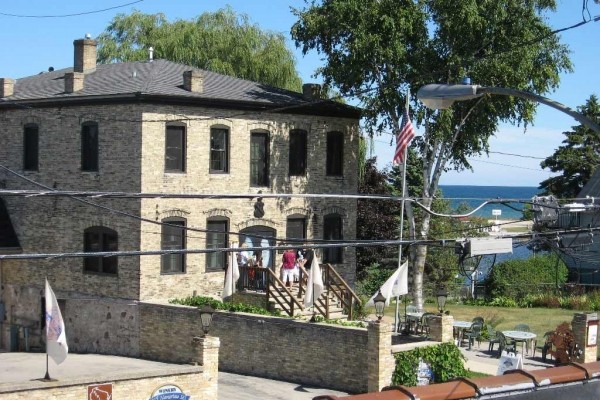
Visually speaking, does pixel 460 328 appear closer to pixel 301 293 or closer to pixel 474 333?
pixel 474 333

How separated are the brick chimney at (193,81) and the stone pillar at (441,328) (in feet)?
37.2

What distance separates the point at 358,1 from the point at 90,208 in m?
12.6

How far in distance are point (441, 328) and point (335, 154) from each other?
11.8 m

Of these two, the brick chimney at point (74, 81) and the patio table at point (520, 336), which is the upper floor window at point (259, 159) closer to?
the brick chimney at point (74, 81)

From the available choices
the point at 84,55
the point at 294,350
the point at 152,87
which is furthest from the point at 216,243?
the point at 84,55

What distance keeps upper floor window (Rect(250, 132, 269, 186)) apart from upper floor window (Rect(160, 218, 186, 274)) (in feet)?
11.8

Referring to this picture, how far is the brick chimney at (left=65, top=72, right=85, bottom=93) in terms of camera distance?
34812 millimetres

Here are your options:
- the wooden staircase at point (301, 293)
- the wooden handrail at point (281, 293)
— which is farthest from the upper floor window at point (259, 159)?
the wooden handrail at point (281, 293)

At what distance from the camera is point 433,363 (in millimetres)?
A: 27547

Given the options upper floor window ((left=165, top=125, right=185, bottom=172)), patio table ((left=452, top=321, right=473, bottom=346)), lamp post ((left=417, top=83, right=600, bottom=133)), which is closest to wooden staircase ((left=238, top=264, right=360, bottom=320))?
patio table ((left=452, top=321, right=473, bottom=346))

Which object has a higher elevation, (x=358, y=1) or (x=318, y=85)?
(x=358, y=1)

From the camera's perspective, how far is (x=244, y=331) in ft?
98.2

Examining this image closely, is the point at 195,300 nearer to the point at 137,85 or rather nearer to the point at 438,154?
the point at 137,85

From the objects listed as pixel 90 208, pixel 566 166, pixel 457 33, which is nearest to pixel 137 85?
pixel 90 208
